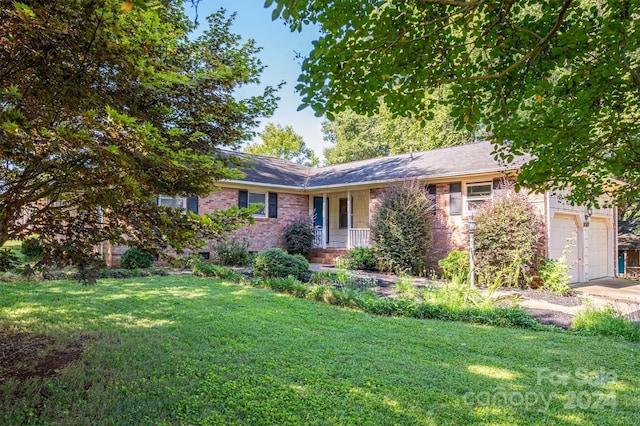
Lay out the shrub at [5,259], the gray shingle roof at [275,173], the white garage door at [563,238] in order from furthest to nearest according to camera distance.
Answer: the gray shingle roof at [275,173]
the white garage door at [563,238]
the shrub at [5,259]

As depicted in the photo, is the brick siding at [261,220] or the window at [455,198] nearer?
the window at [455,198]

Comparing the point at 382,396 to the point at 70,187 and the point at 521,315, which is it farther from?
the point at 521,315

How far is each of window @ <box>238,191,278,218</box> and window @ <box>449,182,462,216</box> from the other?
7.08 metres

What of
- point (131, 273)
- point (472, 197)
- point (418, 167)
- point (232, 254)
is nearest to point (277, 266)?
point (232, 254)

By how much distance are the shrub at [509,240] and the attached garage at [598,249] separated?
3.92 m

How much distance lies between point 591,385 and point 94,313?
22.9 ft

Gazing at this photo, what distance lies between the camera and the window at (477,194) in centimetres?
1216

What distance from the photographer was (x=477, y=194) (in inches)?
489

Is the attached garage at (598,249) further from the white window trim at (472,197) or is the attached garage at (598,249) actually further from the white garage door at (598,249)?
the white window trim at (472,197)

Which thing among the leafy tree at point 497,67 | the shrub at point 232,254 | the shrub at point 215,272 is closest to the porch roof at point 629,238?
the shrub at point 232,254

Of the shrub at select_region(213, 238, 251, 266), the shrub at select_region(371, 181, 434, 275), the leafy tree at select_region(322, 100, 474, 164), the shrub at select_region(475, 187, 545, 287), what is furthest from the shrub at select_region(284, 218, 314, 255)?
the leafy tree at select_region(322, 100, 474, 164)

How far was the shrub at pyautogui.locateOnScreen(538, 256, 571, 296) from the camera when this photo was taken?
9.71 metres

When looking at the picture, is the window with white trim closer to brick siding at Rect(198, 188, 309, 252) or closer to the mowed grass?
brick siding at Rect(198, 188, 309, 252)

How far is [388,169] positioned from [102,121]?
1304 centimetres
